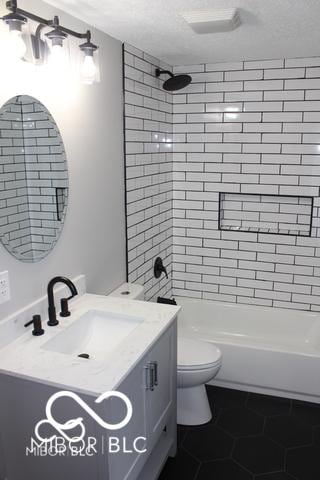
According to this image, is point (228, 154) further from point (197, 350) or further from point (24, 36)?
point (24, 36)

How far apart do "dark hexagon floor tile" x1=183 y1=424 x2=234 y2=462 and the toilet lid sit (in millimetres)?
408

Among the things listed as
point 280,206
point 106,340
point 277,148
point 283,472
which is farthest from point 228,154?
point 283,472

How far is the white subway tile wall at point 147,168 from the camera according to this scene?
272 centimetres

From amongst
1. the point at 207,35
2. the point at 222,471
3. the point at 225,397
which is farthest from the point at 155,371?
the point at 207,35

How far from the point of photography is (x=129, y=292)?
8.61 ft

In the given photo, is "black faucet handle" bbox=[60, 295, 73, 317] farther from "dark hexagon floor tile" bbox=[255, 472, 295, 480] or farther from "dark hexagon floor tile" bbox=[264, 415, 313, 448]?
"dark hexagon floor tile" bbox=[264, 415, 313, 448]

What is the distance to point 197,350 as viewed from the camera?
260 centimetres

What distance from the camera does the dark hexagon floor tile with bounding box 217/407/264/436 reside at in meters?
2.51

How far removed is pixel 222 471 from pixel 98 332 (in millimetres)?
999

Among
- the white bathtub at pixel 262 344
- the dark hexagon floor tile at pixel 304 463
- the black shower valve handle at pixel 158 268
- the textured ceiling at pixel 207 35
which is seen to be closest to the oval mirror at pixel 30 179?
the textured ceiling at pixel 207 35

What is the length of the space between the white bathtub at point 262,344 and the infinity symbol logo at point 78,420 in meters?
1.41

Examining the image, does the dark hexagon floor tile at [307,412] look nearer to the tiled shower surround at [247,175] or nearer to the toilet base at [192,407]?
the toilet base at [192,407]

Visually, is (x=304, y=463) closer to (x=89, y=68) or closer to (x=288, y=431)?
(x=288, y=431)

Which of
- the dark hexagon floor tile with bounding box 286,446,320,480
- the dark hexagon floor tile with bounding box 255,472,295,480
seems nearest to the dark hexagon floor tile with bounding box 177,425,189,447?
the dark hexagon floor tile with bounding box 255,472,295,480
